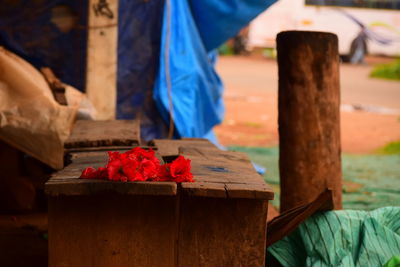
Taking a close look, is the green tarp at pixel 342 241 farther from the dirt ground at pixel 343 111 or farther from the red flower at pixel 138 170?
the dirt ground at pixel 343 111

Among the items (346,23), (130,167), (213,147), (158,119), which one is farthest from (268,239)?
(346,23)

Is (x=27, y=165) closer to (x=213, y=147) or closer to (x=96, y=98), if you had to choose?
(x=96, y=98)

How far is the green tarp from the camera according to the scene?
3.38 meters

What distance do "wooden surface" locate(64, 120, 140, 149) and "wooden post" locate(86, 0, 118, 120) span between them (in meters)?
1.04

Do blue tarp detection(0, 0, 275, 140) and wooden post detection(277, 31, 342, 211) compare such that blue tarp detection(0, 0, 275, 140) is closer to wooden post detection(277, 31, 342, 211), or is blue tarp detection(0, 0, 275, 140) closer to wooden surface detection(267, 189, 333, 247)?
wooden post detection(277, 31, 342, 211)

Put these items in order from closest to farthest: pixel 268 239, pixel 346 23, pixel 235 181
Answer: pixel 235 181 < pixel 268 239 < pixel 346 23

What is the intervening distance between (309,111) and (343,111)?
8.29 meters

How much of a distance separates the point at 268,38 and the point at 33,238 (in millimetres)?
18974

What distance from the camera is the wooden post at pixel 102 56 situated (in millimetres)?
5531

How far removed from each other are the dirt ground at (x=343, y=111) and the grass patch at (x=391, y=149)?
0.15m

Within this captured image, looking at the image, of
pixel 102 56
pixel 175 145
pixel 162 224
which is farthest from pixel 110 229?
pixel 102 56

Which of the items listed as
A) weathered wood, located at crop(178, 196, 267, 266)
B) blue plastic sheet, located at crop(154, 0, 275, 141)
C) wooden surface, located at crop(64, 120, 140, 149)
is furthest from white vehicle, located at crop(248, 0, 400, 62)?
weathered wood, located at crop(178, 196, 267, 266)

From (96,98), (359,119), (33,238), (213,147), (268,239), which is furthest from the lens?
(359,119)

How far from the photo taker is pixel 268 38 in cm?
2261
